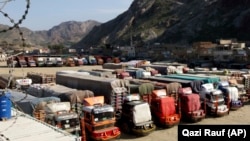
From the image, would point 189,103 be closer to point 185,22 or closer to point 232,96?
point 232,96

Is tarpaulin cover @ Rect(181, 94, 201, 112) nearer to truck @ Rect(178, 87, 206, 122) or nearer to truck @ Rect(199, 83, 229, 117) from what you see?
truck @ Rect(178, 87, 206, 122)

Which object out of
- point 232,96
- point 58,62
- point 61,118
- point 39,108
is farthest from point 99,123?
point 58,62

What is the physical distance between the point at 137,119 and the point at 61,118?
5.21 metres

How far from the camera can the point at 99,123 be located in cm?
2005

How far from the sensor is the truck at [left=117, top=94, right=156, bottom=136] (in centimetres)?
2141

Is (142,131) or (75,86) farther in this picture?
(75,86)

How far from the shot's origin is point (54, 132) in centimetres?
1219

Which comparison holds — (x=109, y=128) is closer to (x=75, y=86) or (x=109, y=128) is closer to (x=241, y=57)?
(x=75, y=86)

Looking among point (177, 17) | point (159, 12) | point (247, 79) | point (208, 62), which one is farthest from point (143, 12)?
point (247, 79)

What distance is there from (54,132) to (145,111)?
10.5 m

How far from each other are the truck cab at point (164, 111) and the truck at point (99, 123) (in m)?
4.38

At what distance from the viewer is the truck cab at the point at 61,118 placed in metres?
18.9

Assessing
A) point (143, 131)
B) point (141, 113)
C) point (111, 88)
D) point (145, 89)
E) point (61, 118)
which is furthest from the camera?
point (145, 89)

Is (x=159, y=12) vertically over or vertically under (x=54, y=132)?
over
